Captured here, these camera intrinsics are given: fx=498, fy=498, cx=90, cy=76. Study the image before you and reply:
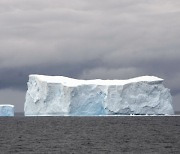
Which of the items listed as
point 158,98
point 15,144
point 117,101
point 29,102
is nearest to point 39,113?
point 29,102

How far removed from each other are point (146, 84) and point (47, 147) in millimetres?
32347

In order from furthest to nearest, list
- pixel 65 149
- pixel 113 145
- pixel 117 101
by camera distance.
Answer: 1. pixel 117 101
2. pixel 113 145
3. pixel 65 149

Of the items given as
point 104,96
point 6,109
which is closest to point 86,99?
point 104,96

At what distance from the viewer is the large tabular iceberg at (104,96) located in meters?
60.4

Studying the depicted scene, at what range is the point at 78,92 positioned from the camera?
6050 cm

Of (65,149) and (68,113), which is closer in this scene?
(65,149)

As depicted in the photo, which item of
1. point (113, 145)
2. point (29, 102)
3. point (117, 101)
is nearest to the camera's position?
→ point (113, 145)

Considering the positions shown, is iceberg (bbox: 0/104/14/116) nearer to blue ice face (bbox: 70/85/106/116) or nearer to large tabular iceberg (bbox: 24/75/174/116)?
large tabular iceberg (bbox: 24/75/174/116)

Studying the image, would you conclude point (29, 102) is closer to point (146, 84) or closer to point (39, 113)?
point (39, 113)

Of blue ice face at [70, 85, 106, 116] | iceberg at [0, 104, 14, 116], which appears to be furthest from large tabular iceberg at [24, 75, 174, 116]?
iceberg at [0, 104, 14, 116]

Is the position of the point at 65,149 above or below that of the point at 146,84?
below

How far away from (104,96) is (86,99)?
3208 millimetres

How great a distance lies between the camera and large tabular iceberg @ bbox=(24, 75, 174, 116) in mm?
60438

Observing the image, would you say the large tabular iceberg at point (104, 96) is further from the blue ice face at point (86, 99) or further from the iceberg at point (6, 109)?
the iceberg at point (6, 109)
